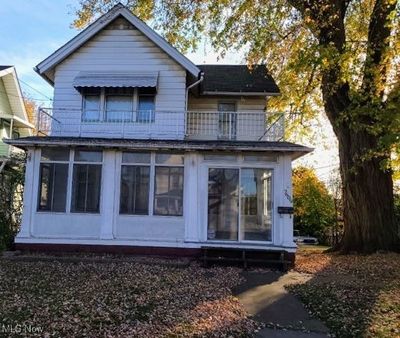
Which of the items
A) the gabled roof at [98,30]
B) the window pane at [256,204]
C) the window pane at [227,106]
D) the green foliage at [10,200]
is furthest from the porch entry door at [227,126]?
the green foliage at [10,200]

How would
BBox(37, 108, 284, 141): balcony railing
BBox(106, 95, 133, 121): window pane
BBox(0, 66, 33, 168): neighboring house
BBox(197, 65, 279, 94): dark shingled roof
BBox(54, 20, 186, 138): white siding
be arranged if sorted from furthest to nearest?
BBox(0, 66, 33, 168): neighboring house
BBox(197, 65, 279, 94): dark shingled roof
BBox(54, 20, 186, 138): white siding
BBox(106, 95, 133, 121): window pane
BBox(37, 108, 284, 141): balcony railing

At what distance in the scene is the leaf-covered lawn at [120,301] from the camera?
6.71 metres

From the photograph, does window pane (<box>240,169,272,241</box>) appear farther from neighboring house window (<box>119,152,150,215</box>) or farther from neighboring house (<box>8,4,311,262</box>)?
neighboring house window (<box>119,152,150,215</box>)

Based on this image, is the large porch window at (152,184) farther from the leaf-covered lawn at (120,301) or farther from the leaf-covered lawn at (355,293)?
the leaf-covered lawn at (355,293)

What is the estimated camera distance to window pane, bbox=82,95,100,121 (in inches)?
603

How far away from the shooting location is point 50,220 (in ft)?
45.1

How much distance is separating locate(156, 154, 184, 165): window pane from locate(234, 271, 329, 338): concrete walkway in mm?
4248

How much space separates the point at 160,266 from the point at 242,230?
9.77 feet

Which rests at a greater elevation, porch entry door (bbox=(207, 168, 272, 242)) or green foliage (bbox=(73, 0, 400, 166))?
A: green foliage (bbox=(73, 0, 400, 166))

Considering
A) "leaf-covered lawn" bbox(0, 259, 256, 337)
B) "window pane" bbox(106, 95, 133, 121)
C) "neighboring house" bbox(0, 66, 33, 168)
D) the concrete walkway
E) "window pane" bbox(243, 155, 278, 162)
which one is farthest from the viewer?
"neighboring house" bbox(0, 66, 33, 168)

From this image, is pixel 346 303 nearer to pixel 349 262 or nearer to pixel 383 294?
pixel 383 294

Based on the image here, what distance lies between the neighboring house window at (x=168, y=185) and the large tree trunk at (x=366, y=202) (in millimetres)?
6070

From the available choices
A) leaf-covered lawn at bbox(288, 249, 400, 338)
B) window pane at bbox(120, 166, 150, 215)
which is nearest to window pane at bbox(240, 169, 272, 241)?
leaf-covered lawn at bbox(288, 249, 400, 338)

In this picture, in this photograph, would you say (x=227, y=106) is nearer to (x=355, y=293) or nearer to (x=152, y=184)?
(x=152, y=184)
